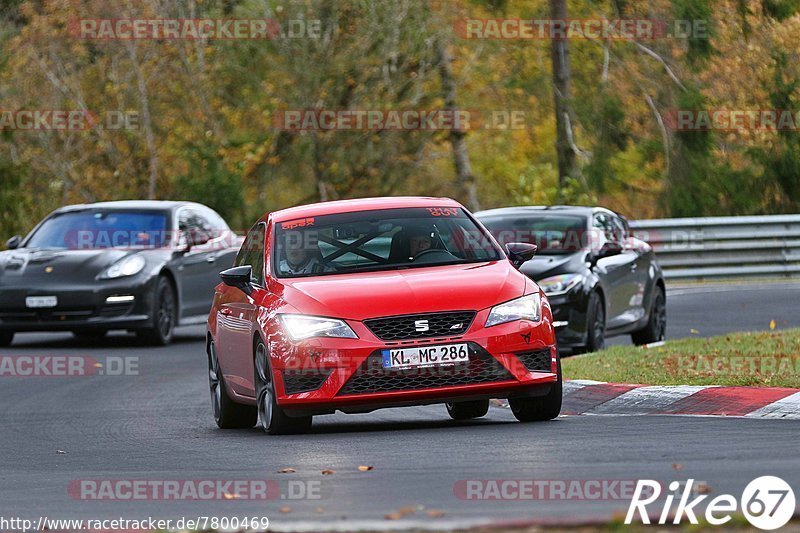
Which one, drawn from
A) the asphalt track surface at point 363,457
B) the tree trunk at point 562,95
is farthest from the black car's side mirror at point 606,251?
the tree trunk at point 562,95

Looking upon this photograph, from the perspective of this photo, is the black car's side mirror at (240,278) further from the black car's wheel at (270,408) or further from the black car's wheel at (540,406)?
the black car's wheel at (540,406)

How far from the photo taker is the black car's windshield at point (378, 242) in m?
12.1

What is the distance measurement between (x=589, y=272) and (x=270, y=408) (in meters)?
6.81

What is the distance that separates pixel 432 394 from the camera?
11109 mm

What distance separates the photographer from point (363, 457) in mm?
9969

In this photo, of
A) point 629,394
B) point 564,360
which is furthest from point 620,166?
point 629,394

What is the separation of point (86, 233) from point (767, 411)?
11813 millimetres

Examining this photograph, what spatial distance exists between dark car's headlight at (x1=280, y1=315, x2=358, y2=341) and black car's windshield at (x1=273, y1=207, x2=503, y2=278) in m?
0.73

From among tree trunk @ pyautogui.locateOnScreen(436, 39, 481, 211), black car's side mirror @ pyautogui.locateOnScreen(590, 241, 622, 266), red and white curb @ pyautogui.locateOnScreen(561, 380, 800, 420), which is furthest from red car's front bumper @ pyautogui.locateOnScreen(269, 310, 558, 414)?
tree trunk @ pyautogui.locateOnScreen(436, 39, 481, 211)

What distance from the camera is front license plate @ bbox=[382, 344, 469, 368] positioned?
11031 mm

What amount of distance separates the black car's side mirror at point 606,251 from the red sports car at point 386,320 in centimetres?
568
